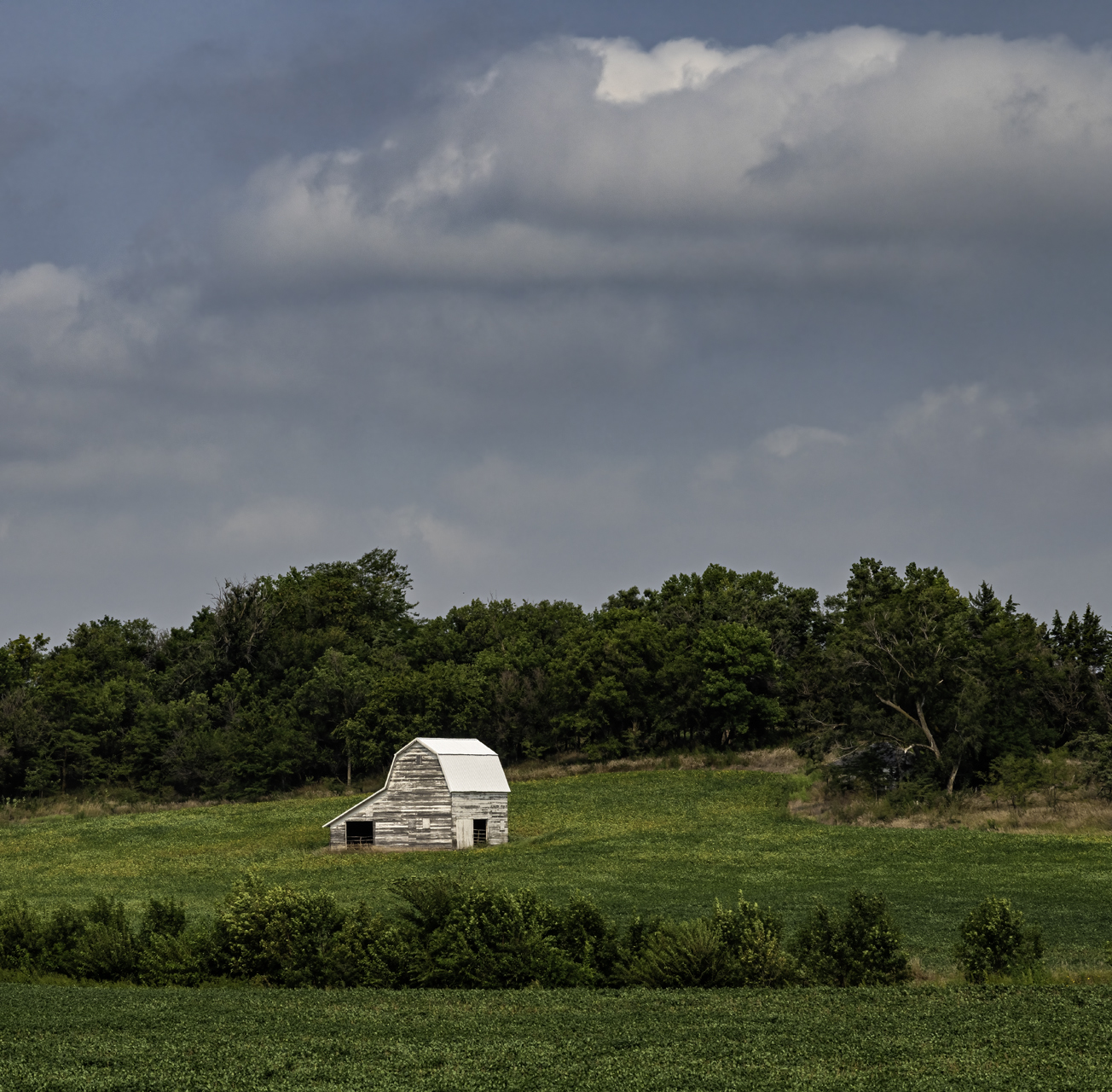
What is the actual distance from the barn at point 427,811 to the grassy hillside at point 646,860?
1.89 meters

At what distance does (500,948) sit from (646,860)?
2757 centimetres

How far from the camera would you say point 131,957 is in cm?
2311

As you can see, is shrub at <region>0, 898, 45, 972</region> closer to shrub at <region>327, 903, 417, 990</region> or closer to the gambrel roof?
shrub at <region>327, 903, 417, 990</region>

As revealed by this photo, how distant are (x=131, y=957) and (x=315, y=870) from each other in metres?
24.8

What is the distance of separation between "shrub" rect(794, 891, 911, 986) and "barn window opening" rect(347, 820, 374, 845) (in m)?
37.4

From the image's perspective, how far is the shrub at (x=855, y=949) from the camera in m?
20.1

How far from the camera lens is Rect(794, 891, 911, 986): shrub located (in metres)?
20.1

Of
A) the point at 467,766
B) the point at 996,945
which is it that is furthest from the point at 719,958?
the point at 467,766

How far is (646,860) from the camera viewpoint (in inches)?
1879

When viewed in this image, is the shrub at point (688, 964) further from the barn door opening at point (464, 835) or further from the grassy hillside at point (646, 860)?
the barn door opening at point (464, 835)

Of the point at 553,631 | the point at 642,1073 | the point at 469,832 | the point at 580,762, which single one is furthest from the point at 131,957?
the point at 553,631

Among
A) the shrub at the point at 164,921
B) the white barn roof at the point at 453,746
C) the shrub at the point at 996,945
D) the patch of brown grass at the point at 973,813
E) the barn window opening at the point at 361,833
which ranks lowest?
the patch of brown grass at the point at 973,813

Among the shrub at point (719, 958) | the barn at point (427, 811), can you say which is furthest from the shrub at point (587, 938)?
the barn at point (427, 811)

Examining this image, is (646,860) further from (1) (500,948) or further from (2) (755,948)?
(2) (755,948)
